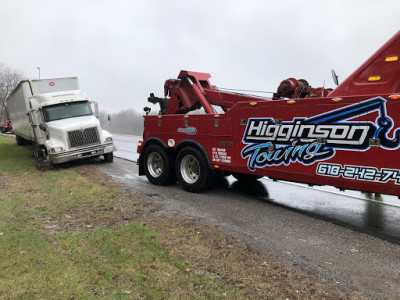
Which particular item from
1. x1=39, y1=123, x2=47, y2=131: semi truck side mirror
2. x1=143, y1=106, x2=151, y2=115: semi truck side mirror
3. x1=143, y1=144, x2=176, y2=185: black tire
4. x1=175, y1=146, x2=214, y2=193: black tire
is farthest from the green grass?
x1=39, y1=123, x2=47, y2=131: semi truck side mirror

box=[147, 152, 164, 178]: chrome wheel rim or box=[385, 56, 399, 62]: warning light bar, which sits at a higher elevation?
box=[385, 56, 399, 62]: warning light bar

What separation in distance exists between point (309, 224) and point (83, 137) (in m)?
8.91

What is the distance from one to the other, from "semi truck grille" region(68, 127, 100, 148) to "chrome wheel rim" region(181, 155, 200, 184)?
5517mm

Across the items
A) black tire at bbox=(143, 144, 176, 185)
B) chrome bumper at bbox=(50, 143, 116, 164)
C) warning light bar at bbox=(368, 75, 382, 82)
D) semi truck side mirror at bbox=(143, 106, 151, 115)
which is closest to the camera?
warning light bar at bbox=(368, 75, 382, 82)

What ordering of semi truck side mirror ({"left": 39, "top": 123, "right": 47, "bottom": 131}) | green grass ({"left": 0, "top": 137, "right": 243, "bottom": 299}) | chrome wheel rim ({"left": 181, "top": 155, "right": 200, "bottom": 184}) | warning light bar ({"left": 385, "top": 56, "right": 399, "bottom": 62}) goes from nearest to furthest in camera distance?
Result: green grass ({"left": 0, "top": 137, "right": 243, "bottom": 299})
warning light bar ({"left": 385, "top": 56, "right": 399, "bottom": 62})
chrome wheel rim ({"left": 181, "top": 155, "right": 200, "bottom": 184})
semi truck side mirror ({"left": 39, "top": 123, "right": 47, "bottom": 131})

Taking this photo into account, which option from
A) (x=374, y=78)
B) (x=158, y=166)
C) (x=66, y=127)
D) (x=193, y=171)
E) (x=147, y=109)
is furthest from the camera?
(x=66, y=127)

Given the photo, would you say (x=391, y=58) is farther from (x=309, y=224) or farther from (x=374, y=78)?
(x=309, y=224)

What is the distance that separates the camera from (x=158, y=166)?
347 inches

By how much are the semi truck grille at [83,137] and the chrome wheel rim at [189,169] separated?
18.1 ft

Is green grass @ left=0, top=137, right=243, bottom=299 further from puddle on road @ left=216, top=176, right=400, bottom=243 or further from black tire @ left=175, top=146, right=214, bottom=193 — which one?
puddle on road @ left=216, top=176, right=400, bottom=243

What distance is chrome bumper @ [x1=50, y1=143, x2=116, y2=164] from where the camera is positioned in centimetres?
1121

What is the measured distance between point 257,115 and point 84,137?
7743mm

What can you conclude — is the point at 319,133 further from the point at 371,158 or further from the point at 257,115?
the point at 257,115

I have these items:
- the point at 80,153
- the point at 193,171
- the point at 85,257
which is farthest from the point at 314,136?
the point at 80,153
